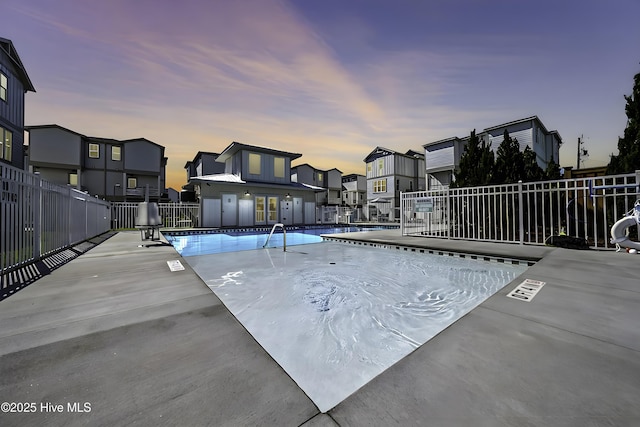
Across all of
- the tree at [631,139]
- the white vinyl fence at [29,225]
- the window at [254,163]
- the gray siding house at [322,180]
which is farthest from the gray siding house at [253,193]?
the tree at [631,139]

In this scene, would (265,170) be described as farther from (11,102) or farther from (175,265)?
(175,265)

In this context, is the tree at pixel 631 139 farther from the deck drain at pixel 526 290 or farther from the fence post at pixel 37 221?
the fence post at pixel 37 221

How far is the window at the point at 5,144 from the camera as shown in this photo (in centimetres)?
1200

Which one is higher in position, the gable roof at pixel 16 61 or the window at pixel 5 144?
the gable roof at pixel 16 61

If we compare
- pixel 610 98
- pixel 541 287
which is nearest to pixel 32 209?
pixel 541 287

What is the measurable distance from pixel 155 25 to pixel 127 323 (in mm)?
8437

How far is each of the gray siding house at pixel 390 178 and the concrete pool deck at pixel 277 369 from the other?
81.6ft

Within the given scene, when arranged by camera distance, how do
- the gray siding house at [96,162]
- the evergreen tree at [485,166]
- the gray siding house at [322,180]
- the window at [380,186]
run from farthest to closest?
the gray siding house at [322,180] → the window at [380,186] → the gray siding house at [96,162] → the evergreen tree at [485,166]

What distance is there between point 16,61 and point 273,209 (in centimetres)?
1590

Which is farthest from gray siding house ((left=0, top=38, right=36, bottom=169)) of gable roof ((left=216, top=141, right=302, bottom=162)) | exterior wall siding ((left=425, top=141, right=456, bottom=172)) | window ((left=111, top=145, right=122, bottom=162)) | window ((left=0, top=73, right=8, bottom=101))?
exterior wall siding ((left=425, top=141, right=456, bottom=172))

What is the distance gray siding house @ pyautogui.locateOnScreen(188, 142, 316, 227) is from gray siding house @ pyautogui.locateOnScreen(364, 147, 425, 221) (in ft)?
33.3

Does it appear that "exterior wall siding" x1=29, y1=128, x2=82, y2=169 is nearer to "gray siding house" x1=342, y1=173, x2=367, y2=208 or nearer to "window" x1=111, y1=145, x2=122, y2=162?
"window" x1=111, y1=145, x2=122, y2=162

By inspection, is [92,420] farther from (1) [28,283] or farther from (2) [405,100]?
(2) [405,100]

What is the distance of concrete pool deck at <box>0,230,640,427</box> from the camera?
48.8 inches
